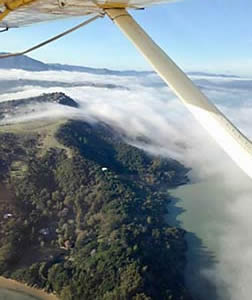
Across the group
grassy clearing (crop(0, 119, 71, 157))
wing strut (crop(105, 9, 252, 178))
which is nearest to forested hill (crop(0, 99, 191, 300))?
grassy clearing (crop(0, 119, 71, 157))

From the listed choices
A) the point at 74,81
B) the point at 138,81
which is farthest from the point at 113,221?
the point at 138,81

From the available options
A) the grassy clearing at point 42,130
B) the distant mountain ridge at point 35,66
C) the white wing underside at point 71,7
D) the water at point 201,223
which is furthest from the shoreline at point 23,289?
the distant mountain ridge at point 35,66

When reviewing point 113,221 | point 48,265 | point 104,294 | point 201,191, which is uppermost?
point 201,191

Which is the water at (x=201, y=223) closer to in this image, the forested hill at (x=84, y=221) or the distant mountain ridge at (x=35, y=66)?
the forested hill at (x=84, y=221)

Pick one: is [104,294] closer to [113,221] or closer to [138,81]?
[113,221]

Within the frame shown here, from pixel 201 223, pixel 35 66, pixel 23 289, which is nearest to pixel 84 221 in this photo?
pixel 23 289

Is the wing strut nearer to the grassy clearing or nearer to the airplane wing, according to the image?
the airplane wing

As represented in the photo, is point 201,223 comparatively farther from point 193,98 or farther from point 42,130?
point 193,98
